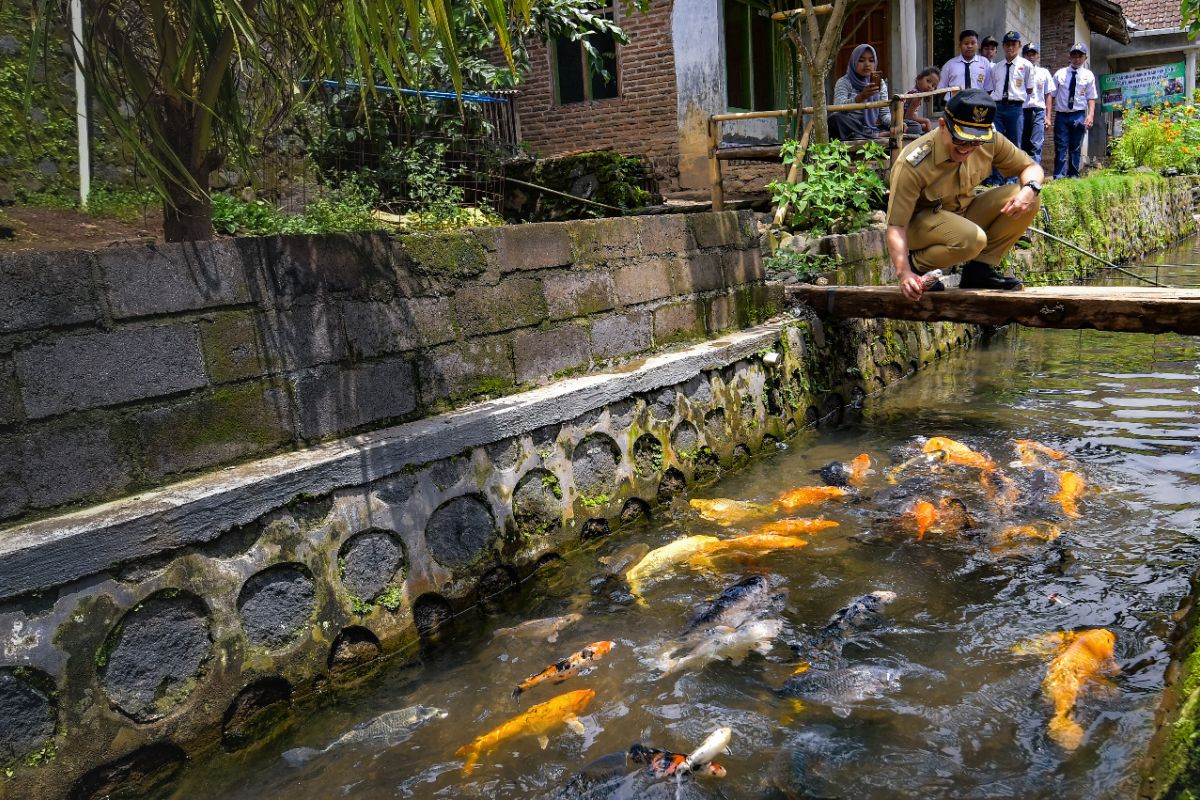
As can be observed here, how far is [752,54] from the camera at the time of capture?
14969 mm

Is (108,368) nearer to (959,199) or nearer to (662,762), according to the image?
(662,762)

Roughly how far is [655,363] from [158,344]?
3147mm

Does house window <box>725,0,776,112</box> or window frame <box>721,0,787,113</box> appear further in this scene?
house window <box>725,0,776,112</box>

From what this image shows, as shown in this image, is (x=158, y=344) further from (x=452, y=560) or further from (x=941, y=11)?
(x=941, y=11)

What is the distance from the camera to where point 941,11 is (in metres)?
19.2

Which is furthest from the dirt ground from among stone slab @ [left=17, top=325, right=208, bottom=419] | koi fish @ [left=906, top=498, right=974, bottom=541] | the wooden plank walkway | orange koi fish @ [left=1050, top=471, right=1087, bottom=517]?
orange koi fish @ [left=1050, top=471, right=1087, bottom=517]

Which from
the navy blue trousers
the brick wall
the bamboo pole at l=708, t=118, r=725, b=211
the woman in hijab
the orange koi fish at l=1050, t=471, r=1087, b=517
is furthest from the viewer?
the navy blue trousers

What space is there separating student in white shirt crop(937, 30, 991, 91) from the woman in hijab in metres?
1.59

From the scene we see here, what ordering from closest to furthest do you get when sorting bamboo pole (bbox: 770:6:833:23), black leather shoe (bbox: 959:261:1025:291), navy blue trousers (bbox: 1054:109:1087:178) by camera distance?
black leather shoe (bbox: 959:261:1025:291)
bamboo pole (bbox: 770:6:833:23)
navy blue trousers (bbox: 1054:109:1087:178)

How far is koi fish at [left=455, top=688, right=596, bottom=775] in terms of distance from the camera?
343 cm

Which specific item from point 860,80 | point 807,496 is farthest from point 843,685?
point 860,80

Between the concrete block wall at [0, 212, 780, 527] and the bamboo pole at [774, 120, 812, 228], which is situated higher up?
the bamboo pole at [774, 120, 812, 228]

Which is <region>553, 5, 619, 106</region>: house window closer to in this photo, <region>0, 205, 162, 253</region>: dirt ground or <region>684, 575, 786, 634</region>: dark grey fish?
<region>0, 205, 162, 253</region>: dirt ground

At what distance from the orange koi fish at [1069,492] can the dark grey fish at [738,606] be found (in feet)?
7.09
